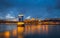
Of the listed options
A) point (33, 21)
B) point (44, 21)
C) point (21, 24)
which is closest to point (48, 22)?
point (44, 21)

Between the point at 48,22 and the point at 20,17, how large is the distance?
63612mm

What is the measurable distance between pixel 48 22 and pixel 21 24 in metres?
62.9

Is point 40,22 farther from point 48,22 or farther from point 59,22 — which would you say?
point 59,22

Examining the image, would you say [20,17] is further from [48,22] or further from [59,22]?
[59,22]

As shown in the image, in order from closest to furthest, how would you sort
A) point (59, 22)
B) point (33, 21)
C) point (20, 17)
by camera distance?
point (20, 17)
point (33, 21)
point (59, 22)

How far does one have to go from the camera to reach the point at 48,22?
111 metres

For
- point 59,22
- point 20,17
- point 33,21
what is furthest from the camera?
point 59,22

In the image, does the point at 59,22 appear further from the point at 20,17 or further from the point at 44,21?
the point at 20,17

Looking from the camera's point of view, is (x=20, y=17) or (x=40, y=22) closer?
(x=20, y=17)

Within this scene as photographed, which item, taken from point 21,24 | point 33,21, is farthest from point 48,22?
point 21,24

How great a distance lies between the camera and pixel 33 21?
348 feet

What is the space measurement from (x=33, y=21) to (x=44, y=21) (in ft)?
29.2

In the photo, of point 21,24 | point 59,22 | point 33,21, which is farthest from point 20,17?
point 59,22

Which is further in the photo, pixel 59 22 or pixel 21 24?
pixel 59 22
